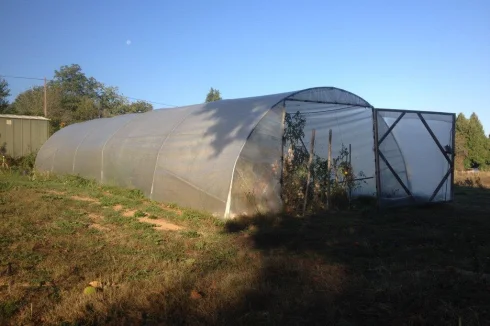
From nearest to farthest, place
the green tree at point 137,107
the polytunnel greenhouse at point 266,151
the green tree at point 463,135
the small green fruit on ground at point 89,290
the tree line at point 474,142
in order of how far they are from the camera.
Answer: the small green fruit on ground at point 89,290 < the polytunnel greenhouse at point 266,151 < the green tree at point 463,135 < the tree line at point 474,142 < the green tree at point 137,107

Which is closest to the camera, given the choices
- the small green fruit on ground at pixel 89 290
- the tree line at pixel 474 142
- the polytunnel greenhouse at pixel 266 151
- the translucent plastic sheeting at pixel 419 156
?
the small green fruit on ground at pixel 89 290

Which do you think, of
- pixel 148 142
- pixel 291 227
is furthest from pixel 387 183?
pixel 148 142

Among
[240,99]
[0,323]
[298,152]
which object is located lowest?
[0,323]

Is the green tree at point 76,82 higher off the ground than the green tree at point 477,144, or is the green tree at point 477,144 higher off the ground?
the green tree at point 76,82

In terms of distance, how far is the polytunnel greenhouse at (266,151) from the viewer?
364 inches

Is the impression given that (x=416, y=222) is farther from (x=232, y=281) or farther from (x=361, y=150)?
(x=232, y=281)

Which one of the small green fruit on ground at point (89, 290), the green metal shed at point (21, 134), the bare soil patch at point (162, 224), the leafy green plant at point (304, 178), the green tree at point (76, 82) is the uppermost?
the green tree at point (76, 82)

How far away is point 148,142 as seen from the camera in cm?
1248

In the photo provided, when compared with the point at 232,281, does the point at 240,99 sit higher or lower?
higher

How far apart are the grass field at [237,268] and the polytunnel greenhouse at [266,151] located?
3.25ft

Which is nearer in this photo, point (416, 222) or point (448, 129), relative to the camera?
point (416, 222)

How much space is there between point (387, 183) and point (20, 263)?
9.22 m

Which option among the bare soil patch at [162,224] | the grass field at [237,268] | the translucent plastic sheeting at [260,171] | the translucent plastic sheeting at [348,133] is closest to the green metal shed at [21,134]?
the grass field at [237,268]

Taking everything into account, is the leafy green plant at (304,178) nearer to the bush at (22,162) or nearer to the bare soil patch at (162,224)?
the bare soil patch at (162,224)
